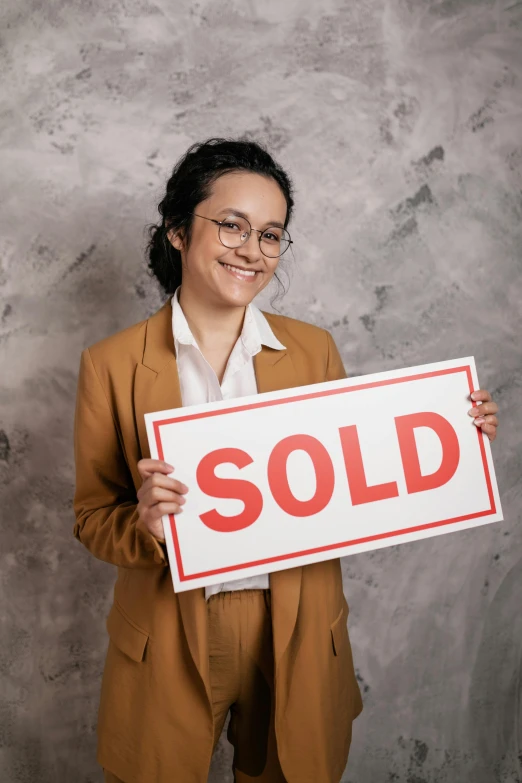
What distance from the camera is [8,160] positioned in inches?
76.7

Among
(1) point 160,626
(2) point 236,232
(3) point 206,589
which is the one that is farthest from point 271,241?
(1) point 160,626

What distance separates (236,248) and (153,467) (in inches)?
20.4

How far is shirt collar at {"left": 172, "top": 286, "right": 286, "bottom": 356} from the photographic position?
146 centimetres

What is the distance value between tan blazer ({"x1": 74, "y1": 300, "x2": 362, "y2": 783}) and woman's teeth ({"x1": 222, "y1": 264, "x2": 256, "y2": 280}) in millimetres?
183

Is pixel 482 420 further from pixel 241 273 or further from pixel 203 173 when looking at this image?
pixel 203 173

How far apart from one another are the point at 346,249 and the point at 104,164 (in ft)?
2.76

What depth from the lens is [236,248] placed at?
1.41m

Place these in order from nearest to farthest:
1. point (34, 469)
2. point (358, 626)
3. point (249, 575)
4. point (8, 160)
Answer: point (249, 575) < point (8, 160) < point (34, 469) < point (358, 626)

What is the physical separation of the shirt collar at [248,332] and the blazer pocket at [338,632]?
66cm

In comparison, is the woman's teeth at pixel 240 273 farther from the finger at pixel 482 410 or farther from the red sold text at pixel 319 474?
the finger at pixel 482 410

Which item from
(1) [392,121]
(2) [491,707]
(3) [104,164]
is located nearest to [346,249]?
(1) [392,121]

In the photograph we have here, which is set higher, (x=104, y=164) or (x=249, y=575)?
(x=104, y=164)

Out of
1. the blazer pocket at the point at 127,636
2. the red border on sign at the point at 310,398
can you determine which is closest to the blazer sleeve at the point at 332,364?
the red border on sign at the point at 310,398

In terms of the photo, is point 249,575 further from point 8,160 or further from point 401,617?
point 8,160
